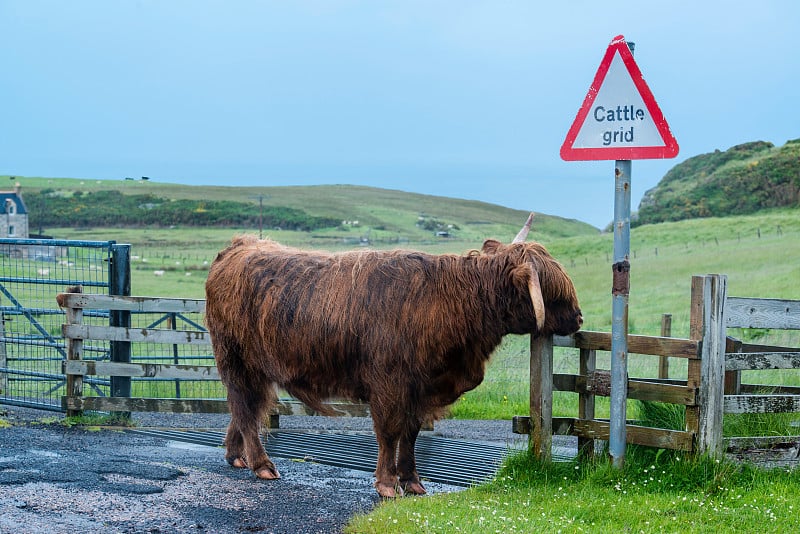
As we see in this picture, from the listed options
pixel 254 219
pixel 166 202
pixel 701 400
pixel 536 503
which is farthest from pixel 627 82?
pixel 166 202

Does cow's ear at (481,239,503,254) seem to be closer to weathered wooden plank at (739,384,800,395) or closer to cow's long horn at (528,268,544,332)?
cow's long horn at (528,268,544,332)

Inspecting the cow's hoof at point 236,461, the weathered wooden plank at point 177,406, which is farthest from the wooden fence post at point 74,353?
the cow's hoof at point 236,461

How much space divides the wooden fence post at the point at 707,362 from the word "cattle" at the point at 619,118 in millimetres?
1217

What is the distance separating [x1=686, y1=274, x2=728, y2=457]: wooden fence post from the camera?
6.89m

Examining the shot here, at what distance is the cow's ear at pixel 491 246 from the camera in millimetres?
7840

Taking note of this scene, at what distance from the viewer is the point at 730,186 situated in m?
86.1

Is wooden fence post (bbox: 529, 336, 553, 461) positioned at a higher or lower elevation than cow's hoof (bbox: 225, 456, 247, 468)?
higher

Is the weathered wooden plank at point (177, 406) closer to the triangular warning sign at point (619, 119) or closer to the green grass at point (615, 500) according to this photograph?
the green grass at point (615, 500)

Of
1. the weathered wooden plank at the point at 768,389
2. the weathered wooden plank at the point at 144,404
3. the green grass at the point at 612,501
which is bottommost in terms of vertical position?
the weathered wooden plank at the point at 144,404

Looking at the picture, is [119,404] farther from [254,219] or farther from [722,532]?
[254,219]

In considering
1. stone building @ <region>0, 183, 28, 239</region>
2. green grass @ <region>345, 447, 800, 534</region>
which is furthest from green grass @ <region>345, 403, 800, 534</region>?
stone building @ <region>0, 183, 28, 239</region>

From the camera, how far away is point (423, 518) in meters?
6.13

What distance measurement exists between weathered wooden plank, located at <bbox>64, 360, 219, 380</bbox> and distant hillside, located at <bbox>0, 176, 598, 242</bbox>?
5887 centimetres

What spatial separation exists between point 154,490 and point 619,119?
15.2 feet
